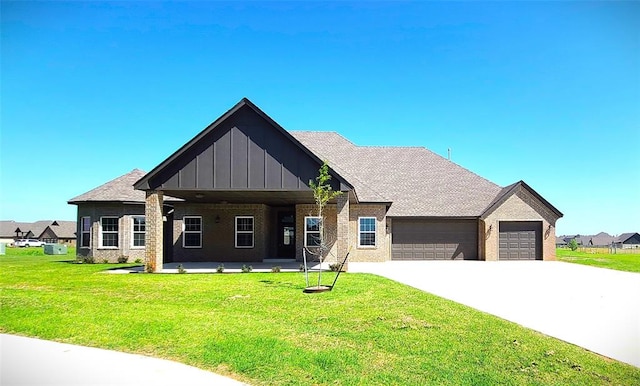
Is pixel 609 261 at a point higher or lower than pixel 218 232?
lower

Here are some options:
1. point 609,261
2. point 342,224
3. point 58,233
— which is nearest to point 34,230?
point 58,233

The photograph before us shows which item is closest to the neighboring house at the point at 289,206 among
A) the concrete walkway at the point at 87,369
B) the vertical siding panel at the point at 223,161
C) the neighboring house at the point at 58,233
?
the vertical siding panel at the point at 223,161

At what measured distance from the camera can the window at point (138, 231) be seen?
2400cm

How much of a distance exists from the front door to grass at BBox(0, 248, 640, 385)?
13.8m

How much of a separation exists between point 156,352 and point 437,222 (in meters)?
23.4

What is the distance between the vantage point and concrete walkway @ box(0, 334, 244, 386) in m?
5.41

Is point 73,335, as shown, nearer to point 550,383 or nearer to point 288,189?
point 550,383

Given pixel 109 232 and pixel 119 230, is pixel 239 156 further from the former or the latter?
pixel 109 232

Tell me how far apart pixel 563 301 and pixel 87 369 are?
11254mm

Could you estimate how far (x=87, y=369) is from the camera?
5859mm

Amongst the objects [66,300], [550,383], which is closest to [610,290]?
[550,383]

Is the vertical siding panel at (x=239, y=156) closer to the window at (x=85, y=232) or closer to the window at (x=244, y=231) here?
the window at (x=244, y=231)

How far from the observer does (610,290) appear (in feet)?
45.6

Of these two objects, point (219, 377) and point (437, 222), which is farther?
point (437, 222)
